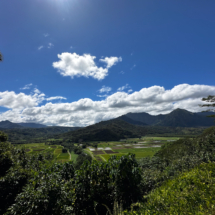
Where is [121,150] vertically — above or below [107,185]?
below

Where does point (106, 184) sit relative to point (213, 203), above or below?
below

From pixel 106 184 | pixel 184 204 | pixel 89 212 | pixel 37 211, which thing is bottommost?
pixel 89 212

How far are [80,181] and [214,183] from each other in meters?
7.02

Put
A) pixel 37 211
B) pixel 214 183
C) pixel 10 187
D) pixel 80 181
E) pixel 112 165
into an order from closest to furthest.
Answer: pixel 37 211 < pixel 214 183 < pixel 80 181 < pixel 112 165 < pixel 10 187

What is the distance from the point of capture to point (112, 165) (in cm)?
853

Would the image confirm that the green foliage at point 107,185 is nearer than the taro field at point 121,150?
Yes

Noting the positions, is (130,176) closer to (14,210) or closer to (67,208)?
(67,208)

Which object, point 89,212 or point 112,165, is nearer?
point 89,212

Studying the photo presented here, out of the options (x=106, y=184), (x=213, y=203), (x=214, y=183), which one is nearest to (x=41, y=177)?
(x=106, y=184)

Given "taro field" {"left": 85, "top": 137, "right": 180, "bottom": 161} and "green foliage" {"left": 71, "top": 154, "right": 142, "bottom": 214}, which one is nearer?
"green foliage" {"left": 71, "top": 154, "right": 142, "bottom": 214}

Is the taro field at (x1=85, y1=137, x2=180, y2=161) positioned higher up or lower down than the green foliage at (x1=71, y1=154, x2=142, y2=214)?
lower down

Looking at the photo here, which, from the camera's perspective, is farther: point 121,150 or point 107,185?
point 121,150

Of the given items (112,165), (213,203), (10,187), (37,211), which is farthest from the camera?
(10,187)

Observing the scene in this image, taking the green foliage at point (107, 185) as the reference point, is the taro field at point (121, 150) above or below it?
below
